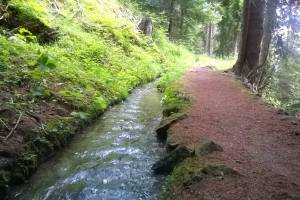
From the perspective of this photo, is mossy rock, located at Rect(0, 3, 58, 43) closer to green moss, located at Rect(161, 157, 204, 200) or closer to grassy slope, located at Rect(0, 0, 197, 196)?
grassy slope, located at Rect(0, 0, 197, 196)

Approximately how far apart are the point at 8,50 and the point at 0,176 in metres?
5.39

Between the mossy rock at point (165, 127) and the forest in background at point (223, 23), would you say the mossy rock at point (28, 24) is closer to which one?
the mossy rock at point (165, 127)

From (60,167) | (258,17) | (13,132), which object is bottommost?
(60,167)

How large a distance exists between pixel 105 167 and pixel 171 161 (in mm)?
1223

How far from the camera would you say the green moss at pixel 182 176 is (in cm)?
524

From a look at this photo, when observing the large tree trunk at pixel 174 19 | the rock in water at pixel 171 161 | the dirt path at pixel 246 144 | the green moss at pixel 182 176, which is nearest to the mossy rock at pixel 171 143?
the dirt path at pixel 246 144

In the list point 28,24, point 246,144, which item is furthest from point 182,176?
point 28,24

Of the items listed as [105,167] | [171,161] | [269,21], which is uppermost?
[269,21]

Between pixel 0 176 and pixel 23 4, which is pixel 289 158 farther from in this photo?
pixel 23 4

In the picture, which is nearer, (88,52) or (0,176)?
(0,176)

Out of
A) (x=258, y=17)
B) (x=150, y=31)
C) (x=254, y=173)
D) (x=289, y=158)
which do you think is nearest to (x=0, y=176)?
(x=254, y=173)

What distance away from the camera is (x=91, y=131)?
28.9 feet

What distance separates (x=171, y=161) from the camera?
6.30 meters

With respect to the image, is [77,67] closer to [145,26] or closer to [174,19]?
[145,26]
